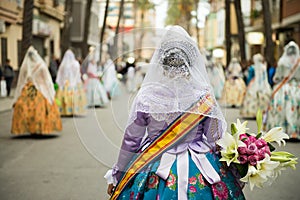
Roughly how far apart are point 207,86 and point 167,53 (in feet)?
1.14

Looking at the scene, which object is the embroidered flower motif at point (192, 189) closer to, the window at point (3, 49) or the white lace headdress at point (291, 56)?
the white lace headdress at point (291, 56)

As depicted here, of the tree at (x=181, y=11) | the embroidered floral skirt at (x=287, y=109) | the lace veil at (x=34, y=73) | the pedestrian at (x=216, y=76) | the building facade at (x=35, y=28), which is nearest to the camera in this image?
the embroidered floral skirt at (x=287, y=109)

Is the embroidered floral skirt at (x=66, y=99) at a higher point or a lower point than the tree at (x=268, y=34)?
lower

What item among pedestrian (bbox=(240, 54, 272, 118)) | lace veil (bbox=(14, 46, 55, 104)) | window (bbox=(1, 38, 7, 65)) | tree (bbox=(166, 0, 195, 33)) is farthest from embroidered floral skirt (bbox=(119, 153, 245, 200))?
tree (bbox=(166, 0, 195, 33))

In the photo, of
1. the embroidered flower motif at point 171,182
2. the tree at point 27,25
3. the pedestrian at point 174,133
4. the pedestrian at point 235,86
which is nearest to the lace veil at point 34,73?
the tree at point 27,25

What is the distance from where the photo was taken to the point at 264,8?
63.4 ft

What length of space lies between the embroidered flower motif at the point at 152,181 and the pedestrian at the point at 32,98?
24.7ft

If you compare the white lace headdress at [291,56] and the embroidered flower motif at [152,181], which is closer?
the embroidered flower motif at [152,181]

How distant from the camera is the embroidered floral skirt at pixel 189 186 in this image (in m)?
3.53

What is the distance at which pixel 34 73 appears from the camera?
35.4 ft

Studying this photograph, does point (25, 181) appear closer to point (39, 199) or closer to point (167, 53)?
point (39, 199)

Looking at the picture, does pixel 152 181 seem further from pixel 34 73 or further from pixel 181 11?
pixel 181 11

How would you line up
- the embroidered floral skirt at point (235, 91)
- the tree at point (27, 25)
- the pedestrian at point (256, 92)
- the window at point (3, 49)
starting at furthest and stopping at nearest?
the window at point (3, 49), the embroidered floral skirt at point (235, 91), the tree at point (27, 25), the pedestrian at point (256, 92)

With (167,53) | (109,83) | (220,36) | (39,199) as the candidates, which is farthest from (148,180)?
(220,36)
